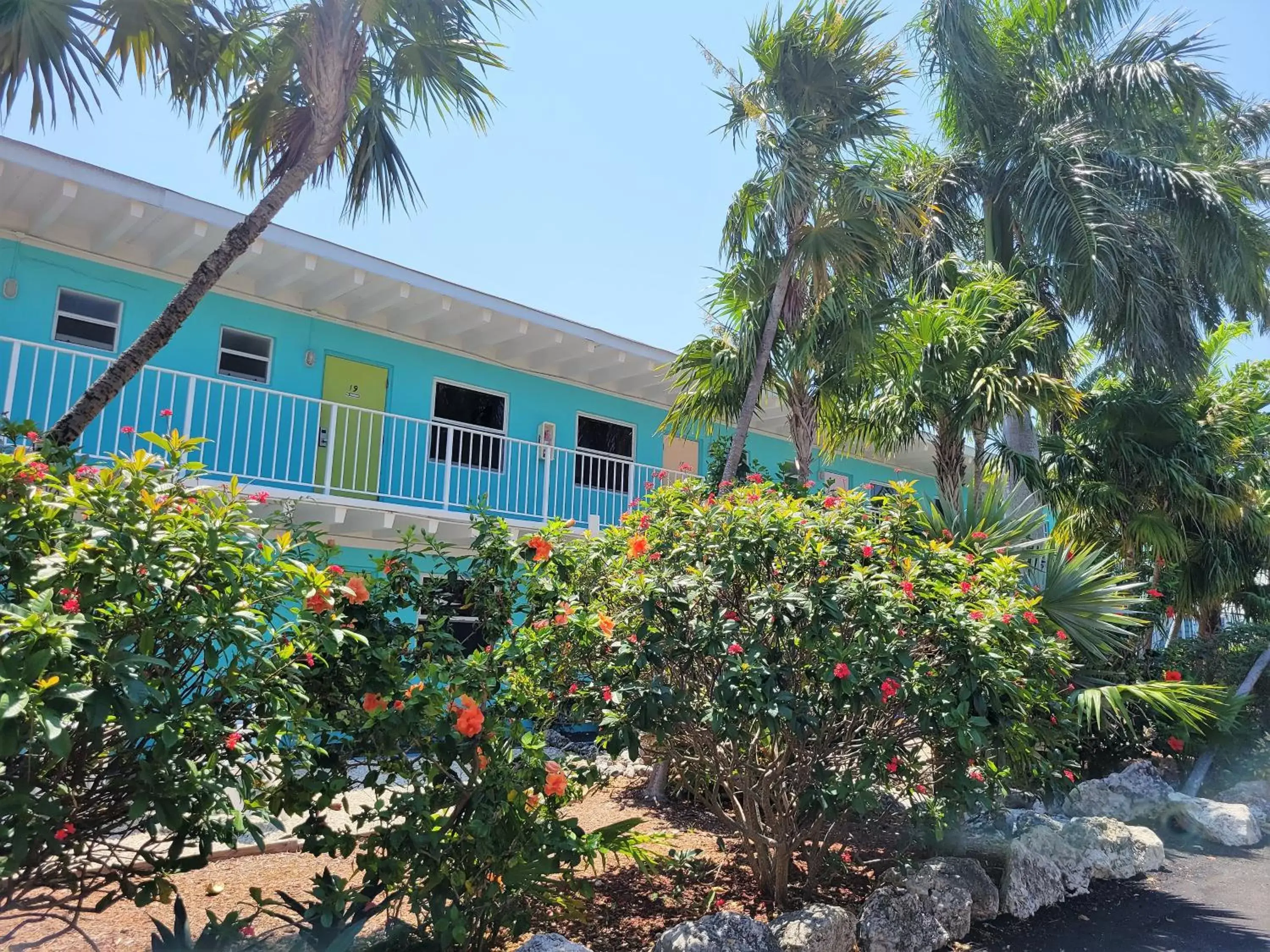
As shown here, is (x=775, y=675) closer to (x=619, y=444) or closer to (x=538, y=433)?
(x=538, y=433)

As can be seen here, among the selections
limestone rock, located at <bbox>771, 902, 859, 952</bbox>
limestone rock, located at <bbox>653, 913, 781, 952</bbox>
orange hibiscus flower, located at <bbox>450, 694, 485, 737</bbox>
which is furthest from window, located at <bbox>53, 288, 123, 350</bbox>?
limestone rock, located at <bbox>771, 902, 859, 952</bbox>

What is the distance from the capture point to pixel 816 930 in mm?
4344

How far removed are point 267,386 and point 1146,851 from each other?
991cm

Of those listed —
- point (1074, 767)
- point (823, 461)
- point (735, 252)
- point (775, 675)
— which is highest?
point (735, 252)

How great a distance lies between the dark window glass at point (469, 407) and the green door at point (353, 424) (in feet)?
2.86

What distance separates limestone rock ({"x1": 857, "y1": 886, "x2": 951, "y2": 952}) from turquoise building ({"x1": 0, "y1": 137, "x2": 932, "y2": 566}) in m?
3.94

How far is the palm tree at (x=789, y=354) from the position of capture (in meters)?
8.44

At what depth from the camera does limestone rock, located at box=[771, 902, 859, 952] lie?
169 inches

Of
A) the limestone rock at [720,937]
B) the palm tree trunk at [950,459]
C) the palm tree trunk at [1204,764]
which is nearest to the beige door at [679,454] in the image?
the palm tree trunk at [950,459]

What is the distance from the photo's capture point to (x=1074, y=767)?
7.62 m

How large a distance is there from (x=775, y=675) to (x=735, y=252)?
5.49 metres

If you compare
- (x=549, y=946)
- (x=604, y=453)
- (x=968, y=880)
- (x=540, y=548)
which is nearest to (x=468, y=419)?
(x=604, y=453)

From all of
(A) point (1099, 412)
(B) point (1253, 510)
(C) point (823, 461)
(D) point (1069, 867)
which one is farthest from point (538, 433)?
(B) point (1253, 510)

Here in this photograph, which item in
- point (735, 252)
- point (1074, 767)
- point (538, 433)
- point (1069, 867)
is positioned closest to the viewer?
point (1069, 867)
